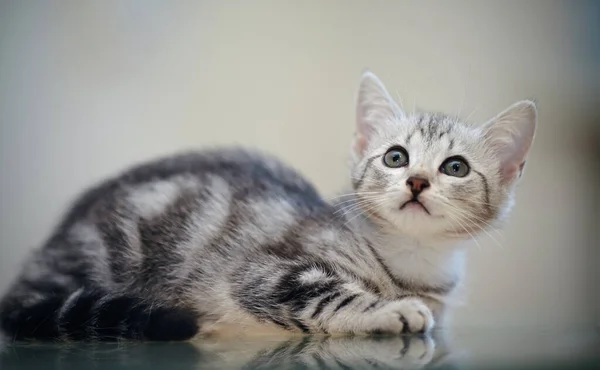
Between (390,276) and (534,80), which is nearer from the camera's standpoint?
(390,276)

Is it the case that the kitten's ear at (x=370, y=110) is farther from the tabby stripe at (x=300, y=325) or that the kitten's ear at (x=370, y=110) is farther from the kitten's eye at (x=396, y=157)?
the tabby stripe at (x=300, y=325)

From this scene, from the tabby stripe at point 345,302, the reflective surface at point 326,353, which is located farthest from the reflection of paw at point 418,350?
the tabby stripe at point 345,302

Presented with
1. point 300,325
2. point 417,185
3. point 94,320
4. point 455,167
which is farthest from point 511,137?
point 94,320

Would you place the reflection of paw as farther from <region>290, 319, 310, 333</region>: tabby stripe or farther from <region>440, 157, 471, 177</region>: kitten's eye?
<region>440, 157, 471, 177</region>: kitten's eye

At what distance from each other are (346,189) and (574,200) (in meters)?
0.69

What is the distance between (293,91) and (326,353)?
2.84 feet

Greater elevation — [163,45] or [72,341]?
[163,45]

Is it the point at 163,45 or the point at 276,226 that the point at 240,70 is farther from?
the point at 276,226

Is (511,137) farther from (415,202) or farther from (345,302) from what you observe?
(345,302)

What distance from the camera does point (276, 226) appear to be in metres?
1.27

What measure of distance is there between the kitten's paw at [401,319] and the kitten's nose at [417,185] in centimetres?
20

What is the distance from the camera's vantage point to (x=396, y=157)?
123cm

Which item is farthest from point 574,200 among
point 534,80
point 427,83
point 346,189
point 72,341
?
point 72,341

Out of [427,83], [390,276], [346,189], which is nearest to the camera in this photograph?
[390,276]
